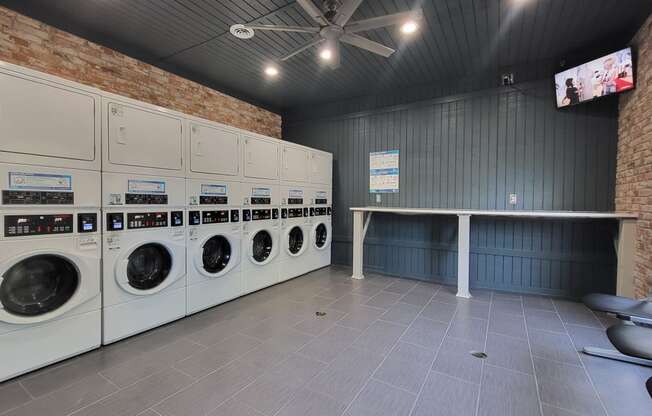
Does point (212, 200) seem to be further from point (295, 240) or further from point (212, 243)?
point (295, 240)

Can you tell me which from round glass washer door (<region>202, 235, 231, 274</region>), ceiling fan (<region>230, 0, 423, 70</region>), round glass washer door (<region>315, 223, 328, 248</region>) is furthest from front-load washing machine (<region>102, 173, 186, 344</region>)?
round glass washer door (<region>315, 223, 328, 248</region>)

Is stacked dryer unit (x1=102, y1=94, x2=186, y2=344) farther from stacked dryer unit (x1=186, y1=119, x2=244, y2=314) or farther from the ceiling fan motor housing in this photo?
the ceiling fan motor housing

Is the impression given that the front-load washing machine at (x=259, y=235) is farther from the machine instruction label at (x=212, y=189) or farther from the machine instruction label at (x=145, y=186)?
the machine instruction label at (x=145, y=186)

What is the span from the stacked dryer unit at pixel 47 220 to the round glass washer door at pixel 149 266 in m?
0.35

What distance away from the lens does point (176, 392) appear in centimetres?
185

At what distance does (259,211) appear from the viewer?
3812mm

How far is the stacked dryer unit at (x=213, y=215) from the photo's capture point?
302 cm

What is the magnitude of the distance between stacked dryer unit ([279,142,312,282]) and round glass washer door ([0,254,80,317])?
241 cm

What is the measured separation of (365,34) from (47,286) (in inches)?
143

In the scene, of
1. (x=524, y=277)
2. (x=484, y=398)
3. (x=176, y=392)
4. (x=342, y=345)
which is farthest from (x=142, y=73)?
(x=524, y=277)

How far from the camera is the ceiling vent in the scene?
2.93 m

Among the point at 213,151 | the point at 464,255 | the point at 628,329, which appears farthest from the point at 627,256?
the point at 213,151

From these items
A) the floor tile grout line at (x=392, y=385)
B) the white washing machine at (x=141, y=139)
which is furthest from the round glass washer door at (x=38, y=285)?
the floor tile grout line at (x=392, y=385)

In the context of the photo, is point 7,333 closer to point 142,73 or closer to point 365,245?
point 142,73
